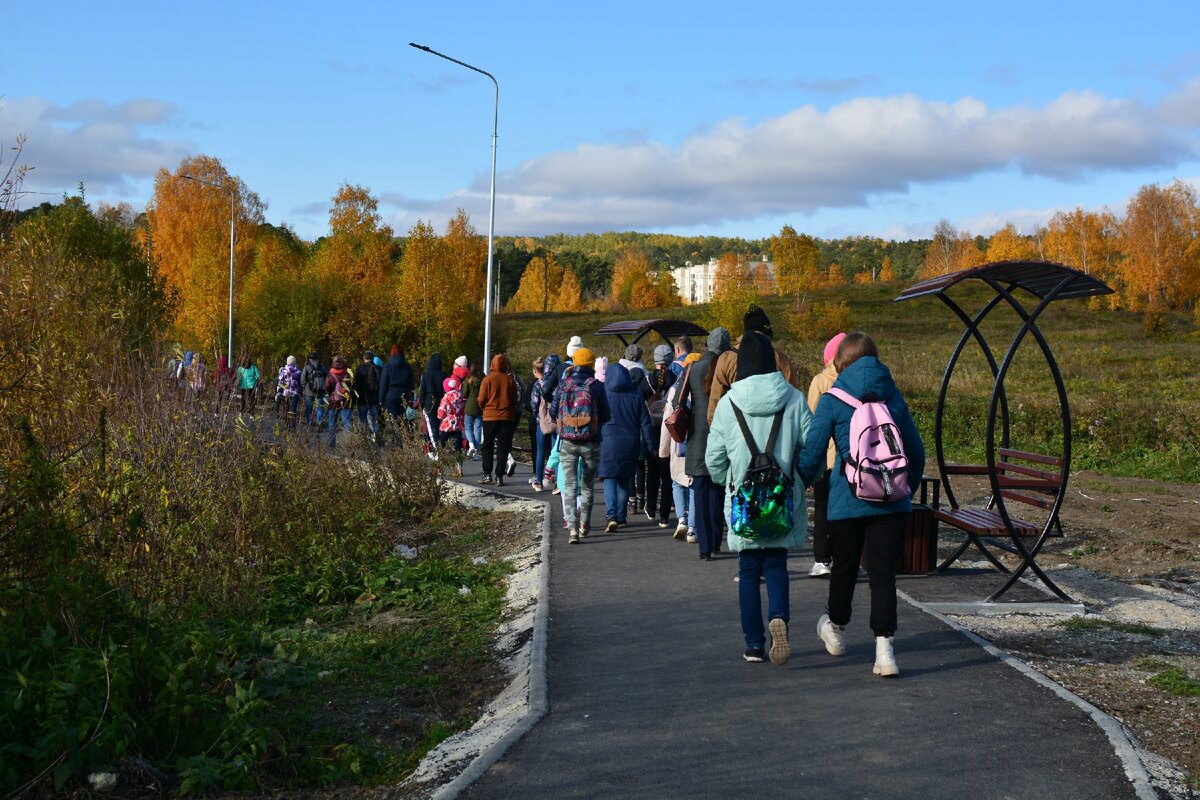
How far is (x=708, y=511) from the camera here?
1070 centimetres

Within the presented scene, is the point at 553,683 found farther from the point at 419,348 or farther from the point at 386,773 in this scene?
the point at 419,348

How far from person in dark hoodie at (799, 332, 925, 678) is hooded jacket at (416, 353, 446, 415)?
12.8 metres

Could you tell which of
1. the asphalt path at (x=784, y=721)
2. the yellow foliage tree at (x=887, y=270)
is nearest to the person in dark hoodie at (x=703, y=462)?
the asphalt path at (x=784, y=721)

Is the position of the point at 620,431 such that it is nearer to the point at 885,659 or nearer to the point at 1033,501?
the point at 1033,501

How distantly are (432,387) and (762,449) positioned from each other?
42.3 feet

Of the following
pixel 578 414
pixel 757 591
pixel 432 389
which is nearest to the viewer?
pixel 757 591

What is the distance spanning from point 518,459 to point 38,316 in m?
14.8

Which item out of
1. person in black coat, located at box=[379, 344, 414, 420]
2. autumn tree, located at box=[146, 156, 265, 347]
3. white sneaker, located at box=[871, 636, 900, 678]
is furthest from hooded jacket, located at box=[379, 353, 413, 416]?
autumn tree, located at box=[146, 156, 265, 347]

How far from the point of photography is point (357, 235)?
59.3 meters

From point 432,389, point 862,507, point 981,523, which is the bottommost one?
point 981,523

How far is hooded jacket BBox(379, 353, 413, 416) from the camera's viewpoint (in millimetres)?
19891

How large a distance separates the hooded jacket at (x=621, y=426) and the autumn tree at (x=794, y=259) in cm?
7349

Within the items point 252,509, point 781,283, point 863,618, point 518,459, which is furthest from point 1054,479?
point 781,283

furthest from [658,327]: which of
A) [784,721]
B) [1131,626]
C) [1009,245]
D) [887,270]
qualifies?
[887,270]
